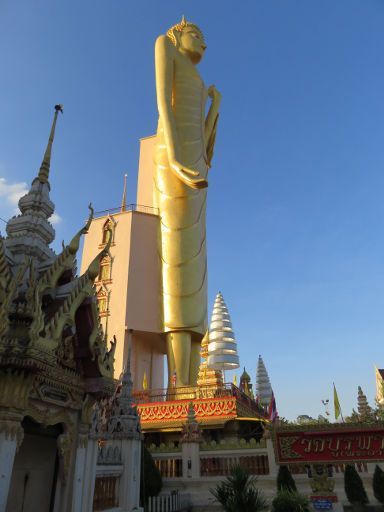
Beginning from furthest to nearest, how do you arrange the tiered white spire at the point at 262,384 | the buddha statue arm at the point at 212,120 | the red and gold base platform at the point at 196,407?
the tiered white spire at the point at 262,384 < the buddha statue arm at the point at 212,120 < the red and gold base platform at the point at 196,407

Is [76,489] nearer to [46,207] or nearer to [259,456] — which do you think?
[46,207]

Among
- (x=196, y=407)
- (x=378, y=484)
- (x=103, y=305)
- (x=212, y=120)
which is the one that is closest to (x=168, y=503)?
(x=378, y=484)

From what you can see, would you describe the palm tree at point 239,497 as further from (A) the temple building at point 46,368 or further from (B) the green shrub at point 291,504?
(A) the temple building at point 46,368

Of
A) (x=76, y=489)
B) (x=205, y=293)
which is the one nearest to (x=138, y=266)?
(x=205, y=293)

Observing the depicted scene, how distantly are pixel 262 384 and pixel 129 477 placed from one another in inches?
1270

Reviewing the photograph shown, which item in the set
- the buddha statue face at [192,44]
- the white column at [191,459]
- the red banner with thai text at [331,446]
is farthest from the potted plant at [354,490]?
the buddha statue face at [192,44]

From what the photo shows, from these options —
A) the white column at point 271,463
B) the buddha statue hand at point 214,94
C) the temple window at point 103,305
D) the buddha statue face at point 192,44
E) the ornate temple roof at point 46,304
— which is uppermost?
the buddha statue face at point 192,44

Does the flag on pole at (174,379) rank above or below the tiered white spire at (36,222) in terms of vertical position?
above

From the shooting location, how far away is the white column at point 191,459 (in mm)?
11160

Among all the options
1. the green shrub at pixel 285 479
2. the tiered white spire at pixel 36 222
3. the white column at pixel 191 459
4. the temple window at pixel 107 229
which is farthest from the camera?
the temple window at pixel 107 229

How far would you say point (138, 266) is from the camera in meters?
21.4

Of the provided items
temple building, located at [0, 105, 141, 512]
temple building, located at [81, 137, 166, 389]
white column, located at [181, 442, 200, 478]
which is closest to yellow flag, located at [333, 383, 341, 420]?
temple building, located at [81, 137, 166, 389]

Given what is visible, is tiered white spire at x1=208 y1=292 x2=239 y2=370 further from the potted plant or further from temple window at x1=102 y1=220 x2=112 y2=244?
the potted plant

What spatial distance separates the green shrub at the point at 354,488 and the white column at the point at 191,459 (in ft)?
12.2
